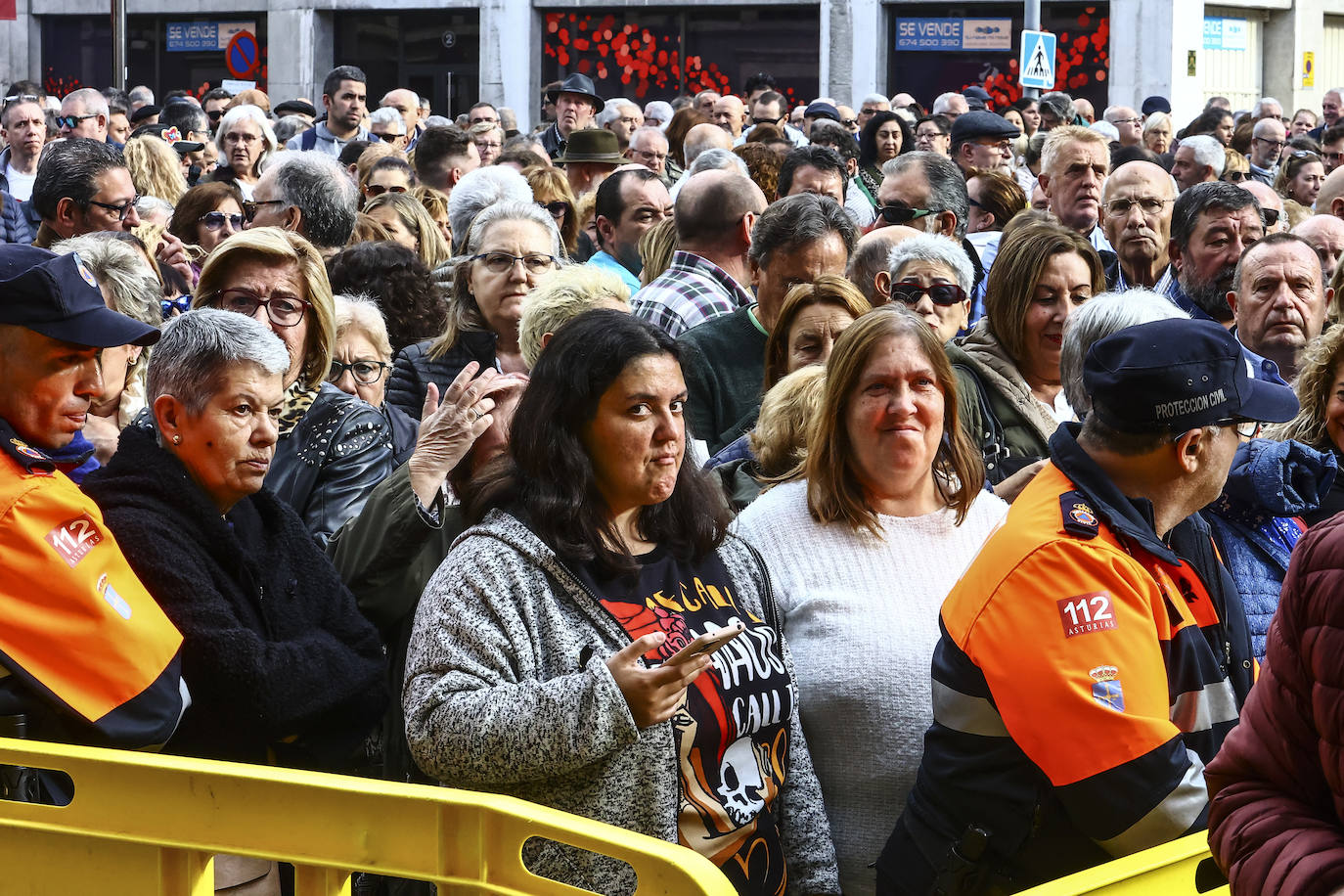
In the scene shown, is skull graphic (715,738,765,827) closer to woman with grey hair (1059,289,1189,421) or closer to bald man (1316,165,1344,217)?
woman with grey hair (1059,289,1189,421)

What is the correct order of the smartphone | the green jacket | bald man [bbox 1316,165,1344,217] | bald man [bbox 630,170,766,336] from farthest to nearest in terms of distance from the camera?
bald man [bbox 1316,165,1344,217]
bald man [bbox 630,170,766,336]
the green jacket
the smartphone

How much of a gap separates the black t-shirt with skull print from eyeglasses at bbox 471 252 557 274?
8.10 feet

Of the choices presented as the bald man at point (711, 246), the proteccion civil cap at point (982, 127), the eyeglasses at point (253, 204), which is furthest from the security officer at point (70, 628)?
the proteccion civil cap at point (982, 127)

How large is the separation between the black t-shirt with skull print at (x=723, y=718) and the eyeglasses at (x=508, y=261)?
8.10 ft

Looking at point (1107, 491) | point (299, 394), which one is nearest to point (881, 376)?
point (1107, 491)

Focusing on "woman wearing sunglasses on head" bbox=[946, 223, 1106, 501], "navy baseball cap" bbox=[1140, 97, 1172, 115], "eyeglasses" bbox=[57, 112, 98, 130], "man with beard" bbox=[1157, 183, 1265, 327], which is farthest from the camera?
"navy baseball cap" bbox=[1140, 97, 1172, 115]

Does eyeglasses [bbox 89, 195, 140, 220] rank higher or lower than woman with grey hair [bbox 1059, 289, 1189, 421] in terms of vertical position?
higher

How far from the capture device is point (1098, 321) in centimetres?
377

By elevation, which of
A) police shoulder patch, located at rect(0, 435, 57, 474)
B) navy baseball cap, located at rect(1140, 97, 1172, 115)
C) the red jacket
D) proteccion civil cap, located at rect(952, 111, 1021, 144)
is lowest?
the red jacket

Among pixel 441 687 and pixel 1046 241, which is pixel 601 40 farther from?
pixel 441 687

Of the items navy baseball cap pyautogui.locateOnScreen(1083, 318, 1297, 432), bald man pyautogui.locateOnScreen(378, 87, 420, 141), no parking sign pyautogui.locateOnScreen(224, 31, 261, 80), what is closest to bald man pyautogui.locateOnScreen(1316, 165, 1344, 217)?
navy baseball cap pyautogui.locateOnScreen(1083, 318, 1297, 432)

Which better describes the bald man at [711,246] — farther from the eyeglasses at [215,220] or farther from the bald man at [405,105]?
the bald man at [405,105]

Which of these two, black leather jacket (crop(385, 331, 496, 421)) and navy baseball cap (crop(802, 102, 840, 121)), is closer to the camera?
black leather jacket (crop(385, 331, 496, 421))

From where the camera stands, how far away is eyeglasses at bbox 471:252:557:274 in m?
5.64
